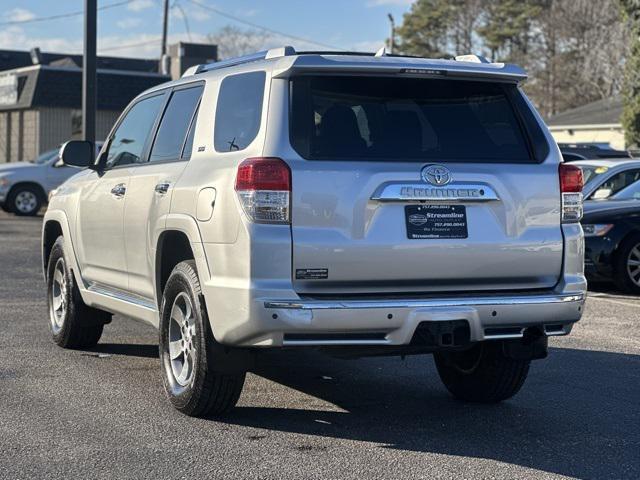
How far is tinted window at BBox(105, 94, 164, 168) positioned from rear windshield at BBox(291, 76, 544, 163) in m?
1.91

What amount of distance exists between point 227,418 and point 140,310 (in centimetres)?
120

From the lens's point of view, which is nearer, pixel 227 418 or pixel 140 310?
pixel 227 418

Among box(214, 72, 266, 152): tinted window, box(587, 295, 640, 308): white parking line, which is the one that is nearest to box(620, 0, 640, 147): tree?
box(587, 295, 640, 308): white parking line

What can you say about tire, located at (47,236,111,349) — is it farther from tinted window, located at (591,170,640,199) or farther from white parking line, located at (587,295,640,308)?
tinted window, located at (591,170,640,199)

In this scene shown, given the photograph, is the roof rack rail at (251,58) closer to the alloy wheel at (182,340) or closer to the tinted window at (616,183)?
the alloy wheel at (182,340)

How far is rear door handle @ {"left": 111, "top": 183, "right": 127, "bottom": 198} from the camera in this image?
7327 mm

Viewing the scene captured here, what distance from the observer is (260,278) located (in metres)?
5.46

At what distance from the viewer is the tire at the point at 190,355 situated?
19.4ft

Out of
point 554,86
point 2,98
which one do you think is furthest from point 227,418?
point 554,86

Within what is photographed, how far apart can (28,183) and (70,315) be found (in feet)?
58.6

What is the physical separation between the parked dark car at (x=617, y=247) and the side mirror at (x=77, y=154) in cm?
665

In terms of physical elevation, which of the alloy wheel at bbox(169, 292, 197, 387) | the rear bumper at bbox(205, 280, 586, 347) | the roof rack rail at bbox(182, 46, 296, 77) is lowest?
the alloy wheel at bbox(169, 292, 197, 387)

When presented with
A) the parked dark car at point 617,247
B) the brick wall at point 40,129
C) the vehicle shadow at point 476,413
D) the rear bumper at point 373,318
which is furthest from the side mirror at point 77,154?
the brick wall at point 40,129

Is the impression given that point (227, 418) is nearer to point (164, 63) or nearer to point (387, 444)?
point (387, 444)
